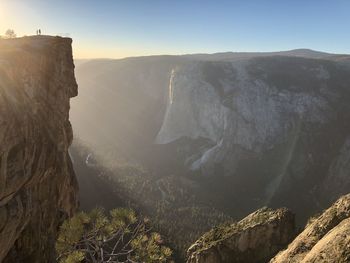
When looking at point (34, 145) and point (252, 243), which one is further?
point (252, 243)

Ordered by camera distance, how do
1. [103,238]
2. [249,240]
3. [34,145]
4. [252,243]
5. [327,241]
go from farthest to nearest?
[249,240]
[252,243]
[103,238]
[34,145]
[327,241]

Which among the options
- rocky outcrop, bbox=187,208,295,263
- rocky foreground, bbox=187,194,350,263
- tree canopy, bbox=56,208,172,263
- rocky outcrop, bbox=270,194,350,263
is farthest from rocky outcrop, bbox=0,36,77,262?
rocky outcrop, bbox=270,194,350,263

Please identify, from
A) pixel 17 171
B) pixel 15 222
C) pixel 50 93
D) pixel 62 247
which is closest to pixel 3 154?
pixel 17 171

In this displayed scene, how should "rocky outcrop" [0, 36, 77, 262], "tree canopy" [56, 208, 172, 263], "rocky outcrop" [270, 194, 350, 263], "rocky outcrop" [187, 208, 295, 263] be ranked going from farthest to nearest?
"rocky outcrop" [187, 208, 295, 263] → "tree canopy" [56, 208, 172, 263] → "rocky outcrop" [0, 36, 77, 262] → "rocky outcrop" [270, 194, 350, 263]

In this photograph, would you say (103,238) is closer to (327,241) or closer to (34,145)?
(34,145)

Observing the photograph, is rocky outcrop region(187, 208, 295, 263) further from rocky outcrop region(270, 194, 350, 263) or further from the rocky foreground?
rocky outcrop region(270, 194, 350, 263)

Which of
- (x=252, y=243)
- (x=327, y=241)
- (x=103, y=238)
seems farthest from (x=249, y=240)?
(x=327, y=241)
